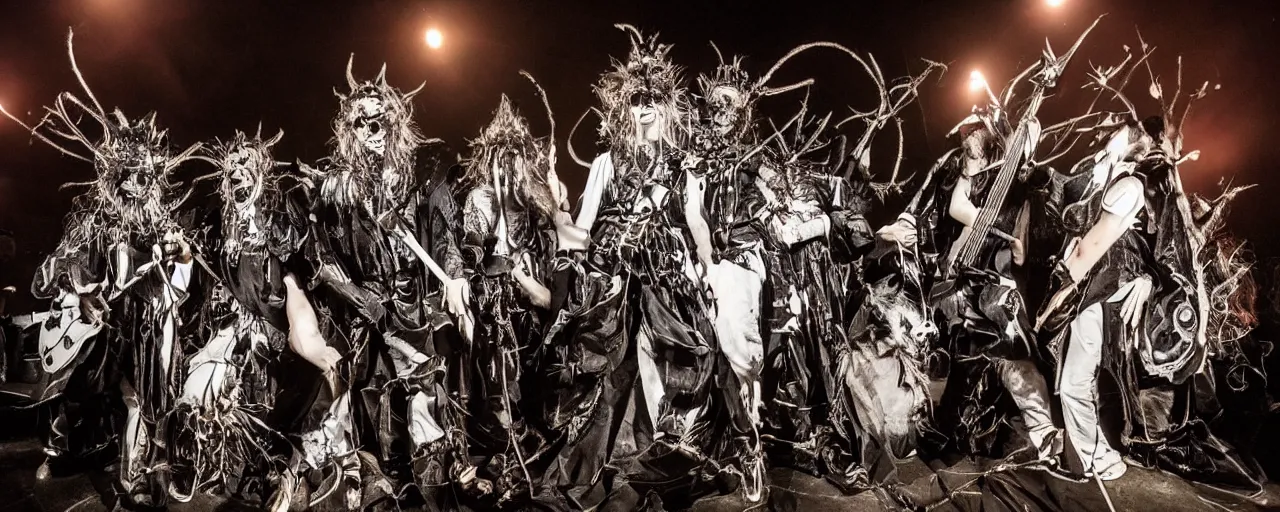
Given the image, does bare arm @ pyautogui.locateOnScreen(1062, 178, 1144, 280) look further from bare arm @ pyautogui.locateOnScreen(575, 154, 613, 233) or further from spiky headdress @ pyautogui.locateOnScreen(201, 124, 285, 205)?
spiky headdress @ pyautogui.locateOnScreen(201, 124, 285, 205)

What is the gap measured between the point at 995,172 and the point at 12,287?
5.18 metres

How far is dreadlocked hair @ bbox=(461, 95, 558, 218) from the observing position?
3.42 m

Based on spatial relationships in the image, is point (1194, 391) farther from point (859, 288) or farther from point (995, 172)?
point (859, 288)

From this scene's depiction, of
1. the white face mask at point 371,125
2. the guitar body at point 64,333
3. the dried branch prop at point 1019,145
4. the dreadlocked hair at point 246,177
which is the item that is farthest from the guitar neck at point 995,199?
the guitar body at point 64,333

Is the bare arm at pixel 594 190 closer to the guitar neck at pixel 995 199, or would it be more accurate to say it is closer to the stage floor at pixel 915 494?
the stage floor at pixel 915 494

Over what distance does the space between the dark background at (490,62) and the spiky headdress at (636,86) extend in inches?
3.2

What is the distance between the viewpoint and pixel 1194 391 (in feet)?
11.3

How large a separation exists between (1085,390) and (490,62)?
3.44 meters

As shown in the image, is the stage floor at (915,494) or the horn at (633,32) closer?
the stage floor at (915,494)

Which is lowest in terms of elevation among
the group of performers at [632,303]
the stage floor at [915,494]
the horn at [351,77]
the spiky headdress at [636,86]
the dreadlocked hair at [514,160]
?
the stage floor at [915,494]

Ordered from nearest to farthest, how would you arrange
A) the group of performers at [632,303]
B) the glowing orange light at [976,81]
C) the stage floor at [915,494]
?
the stage floor at [915,494], the group of performers at [632,303], the glowing orange light at [976,81]

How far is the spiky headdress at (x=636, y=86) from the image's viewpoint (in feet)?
11.6

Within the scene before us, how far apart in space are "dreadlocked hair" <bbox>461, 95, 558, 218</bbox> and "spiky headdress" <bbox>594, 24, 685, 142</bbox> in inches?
14.7

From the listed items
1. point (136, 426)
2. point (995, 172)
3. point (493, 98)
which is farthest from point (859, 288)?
point (136, 426)
